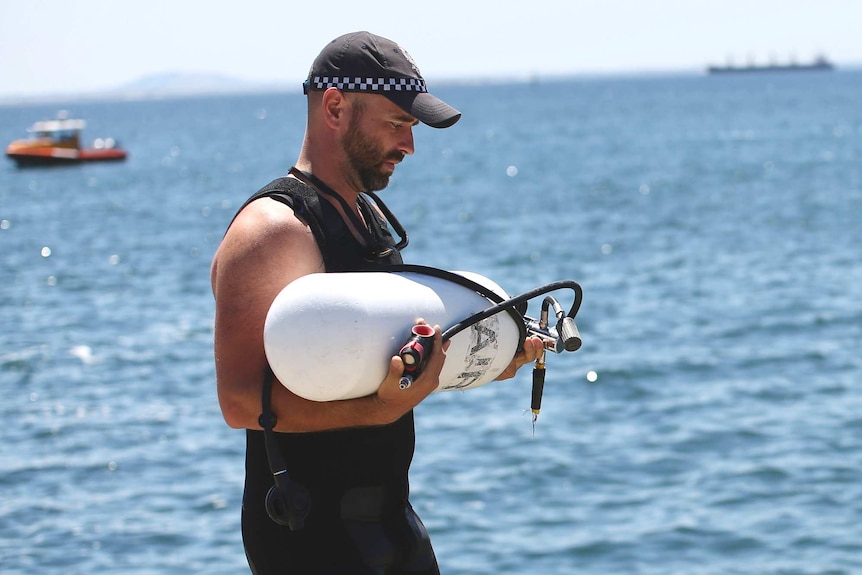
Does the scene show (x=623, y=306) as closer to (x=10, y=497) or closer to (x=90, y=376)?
(x=90, y=376)

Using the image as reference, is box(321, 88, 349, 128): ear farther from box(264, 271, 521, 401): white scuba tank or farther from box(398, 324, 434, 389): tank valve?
box(398, 324, 434, 389): tank valve

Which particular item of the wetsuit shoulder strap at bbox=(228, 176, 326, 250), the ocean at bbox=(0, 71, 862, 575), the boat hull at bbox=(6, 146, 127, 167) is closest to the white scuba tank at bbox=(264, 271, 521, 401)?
the wetsuit shoulder strap at bbox=(228, 176, 326, 250)

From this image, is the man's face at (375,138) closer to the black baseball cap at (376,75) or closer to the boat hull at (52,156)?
the black baseball cap at (376,75)

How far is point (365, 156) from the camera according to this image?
3266mm

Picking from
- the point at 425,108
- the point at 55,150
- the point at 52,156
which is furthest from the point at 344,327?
the point at 55,150

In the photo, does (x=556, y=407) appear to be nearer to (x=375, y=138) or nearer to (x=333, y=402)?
(x=375, y=138)

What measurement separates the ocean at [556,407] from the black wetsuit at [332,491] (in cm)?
717

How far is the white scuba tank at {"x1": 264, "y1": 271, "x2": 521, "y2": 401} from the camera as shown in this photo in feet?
9.41

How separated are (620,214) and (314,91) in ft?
112

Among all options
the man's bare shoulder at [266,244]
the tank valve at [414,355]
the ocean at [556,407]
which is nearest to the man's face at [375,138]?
the man's bare shoulder at [266,244]

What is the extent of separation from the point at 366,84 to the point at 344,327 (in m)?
0.70

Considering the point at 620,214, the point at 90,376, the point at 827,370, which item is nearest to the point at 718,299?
the point at 827,370

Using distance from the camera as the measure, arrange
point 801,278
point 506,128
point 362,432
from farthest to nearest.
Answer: point 506,128, point 801,278, point 362,432

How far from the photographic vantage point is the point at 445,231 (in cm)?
3338
